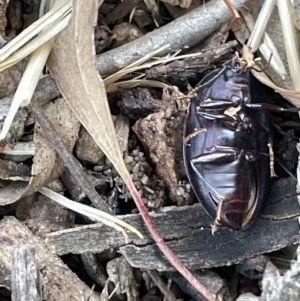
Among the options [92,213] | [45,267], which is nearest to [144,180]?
[92,213]

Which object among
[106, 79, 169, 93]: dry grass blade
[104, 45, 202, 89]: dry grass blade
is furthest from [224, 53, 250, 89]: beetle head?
[106, 79, 169, 93]: dry grass blade

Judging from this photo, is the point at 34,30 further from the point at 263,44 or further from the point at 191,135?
the point at 263,44

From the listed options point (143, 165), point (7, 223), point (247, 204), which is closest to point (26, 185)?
point (7, 223)

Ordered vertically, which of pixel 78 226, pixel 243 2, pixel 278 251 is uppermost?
pixel 243 2

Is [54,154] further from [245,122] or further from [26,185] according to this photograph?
[245,122]

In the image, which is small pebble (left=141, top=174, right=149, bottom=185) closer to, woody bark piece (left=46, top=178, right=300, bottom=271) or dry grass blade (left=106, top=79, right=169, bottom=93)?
woody bark piece (left=46, top=178, right=300, bottom=271)
